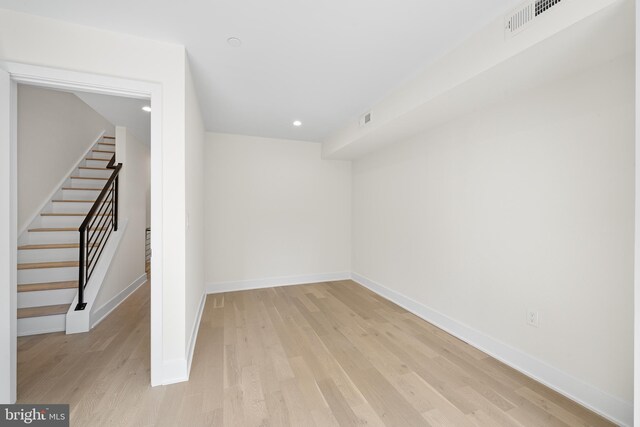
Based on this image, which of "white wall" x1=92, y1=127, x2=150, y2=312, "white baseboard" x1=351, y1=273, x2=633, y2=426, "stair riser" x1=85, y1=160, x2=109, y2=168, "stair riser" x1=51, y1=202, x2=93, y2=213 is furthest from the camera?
"stair riser" x1=85, y1=160, x2=109, y2=168

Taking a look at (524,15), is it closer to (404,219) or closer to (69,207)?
(404,219)

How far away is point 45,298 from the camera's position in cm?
276

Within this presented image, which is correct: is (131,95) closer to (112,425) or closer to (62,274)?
(112,425)

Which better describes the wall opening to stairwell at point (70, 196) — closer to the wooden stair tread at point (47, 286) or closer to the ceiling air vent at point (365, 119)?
the wooden stair tread at point (47, 286)

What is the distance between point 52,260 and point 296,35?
371 centimetres

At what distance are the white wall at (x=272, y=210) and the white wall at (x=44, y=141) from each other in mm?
1997

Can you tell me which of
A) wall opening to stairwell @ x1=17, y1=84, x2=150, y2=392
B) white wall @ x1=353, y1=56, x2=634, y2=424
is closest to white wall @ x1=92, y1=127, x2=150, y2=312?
wall opening to stairwell @ x1=17, y1=84, x2=150, y2=392

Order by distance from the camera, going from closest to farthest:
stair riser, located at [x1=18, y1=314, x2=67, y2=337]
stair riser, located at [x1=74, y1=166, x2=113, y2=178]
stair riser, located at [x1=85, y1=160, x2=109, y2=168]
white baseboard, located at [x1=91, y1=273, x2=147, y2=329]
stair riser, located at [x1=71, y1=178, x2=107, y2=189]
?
stair riser, located at [x1=18, y1=314, x2=67, y2=337] → white baseboard, located at [x1=91, y1=273, x2=147, y2=329] → stair riser, located at [x1=71, y1=178, x2=107, y2=189] → stair riser, located at [x1=74, y1=166, x2=113, y2=178] → stair riser, located at [x1=85, y1=160, x2=109, y2=168]

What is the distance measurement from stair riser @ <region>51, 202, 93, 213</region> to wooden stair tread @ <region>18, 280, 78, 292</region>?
120 centimetres

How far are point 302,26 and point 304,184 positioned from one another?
9.39 feet

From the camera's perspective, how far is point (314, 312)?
10.4ft

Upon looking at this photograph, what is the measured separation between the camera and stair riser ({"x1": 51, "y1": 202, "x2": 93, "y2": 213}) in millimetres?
3555

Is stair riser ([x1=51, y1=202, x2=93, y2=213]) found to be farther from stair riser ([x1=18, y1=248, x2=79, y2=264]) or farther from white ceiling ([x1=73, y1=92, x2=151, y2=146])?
white ceiling ([x1=73, y1=92, x2=151, y2=146])

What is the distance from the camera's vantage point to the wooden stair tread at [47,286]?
2.70 m
